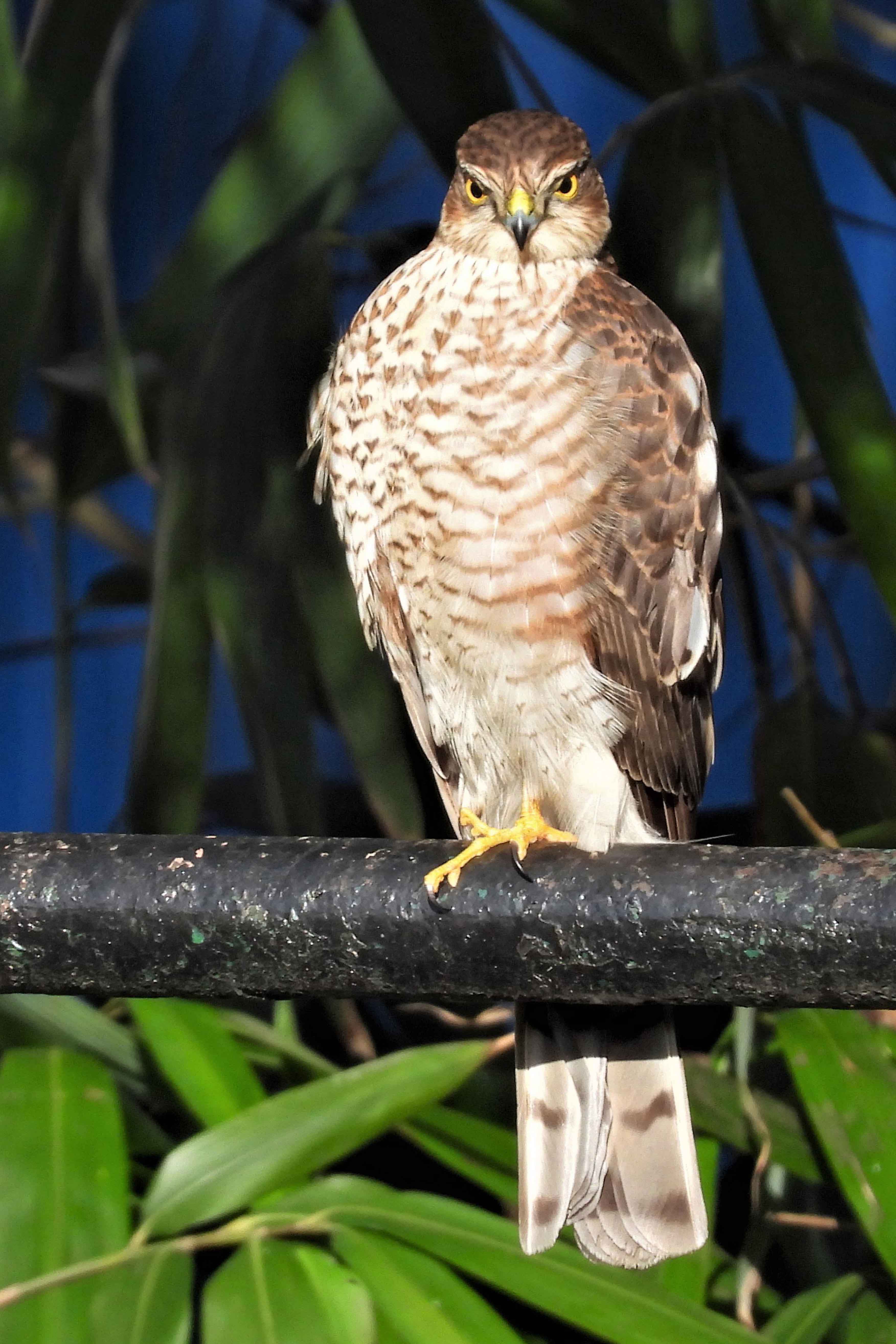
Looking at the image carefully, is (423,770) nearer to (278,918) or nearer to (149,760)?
(149,760)

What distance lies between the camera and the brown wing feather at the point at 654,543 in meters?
1.29

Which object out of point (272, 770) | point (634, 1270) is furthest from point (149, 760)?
point (634, 1270)

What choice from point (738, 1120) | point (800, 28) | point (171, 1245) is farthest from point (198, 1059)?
point (800, 28)

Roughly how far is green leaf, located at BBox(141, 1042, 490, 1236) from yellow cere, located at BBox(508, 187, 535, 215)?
0.85 m

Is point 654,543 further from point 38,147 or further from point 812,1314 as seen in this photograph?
point 38,147

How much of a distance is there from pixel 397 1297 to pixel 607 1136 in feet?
0.81

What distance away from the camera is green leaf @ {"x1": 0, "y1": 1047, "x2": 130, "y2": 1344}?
1217 mm

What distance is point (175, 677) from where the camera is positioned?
6.47 ft

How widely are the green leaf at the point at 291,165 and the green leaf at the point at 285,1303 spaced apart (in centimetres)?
133

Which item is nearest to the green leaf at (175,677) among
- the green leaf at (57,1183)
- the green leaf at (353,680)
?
the green leaf at (353,680)

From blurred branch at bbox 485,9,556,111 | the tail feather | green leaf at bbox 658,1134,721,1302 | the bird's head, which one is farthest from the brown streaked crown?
green leaf at bbox 658,1134,721,1302

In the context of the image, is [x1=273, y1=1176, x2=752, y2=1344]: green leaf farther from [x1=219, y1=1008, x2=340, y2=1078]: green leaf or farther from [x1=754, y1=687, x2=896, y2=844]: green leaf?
[x1=754, y1=687, x2=896, y2=844]: green leaf

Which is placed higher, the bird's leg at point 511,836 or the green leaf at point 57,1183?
the bird's leg at point 511,836

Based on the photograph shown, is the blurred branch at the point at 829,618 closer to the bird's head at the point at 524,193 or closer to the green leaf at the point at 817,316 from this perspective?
the green leaf at the point at 817,316
